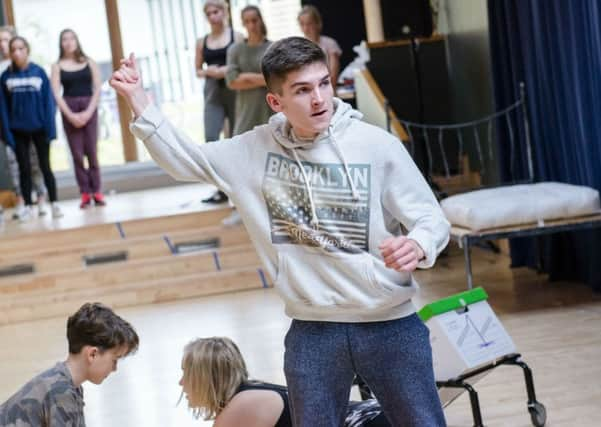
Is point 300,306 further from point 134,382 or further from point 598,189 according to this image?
point 598,189

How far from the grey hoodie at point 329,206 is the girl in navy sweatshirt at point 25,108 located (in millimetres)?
6637

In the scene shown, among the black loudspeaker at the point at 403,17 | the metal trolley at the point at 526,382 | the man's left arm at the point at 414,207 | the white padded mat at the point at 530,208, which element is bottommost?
the metal trolley at the point at 526,382

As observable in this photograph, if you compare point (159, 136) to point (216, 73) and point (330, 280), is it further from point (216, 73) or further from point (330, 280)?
point (216, 73)

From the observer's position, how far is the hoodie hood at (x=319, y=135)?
2.14 meters

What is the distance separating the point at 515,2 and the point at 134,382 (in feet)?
10.8

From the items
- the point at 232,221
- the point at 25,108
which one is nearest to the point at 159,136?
the point at 232,221

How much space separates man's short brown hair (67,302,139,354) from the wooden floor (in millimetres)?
1222

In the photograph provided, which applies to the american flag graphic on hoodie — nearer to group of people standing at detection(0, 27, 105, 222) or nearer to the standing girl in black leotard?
the standing girl in black leotard

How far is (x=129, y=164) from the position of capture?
12.1 metres

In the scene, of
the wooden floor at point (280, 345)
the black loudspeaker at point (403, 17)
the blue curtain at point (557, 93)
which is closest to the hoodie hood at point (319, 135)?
the wooden floor at point (280, 345)

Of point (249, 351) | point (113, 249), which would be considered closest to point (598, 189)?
point (249, 351)

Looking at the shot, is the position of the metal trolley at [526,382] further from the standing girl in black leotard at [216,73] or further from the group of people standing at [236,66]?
the standing girl in black leotard at [216,73]

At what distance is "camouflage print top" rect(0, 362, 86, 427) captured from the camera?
2.88 m

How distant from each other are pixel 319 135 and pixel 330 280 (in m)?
0.29
